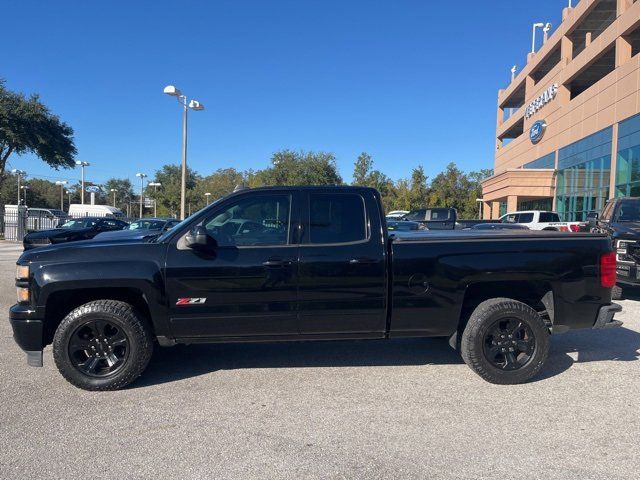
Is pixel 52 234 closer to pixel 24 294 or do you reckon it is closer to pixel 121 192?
pixel 24 294

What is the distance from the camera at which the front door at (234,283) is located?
14.5 ft

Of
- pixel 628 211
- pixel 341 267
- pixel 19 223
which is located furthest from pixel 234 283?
pixel 19 223

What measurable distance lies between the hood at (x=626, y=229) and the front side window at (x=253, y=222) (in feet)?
23.4

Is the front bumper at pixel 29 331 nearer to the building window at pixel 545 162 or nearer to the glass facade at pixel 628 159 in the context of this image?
the glass facade at pixel 628 159

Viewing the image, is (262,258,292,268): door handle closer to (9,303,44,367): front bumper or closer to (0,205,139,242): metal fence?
(9,303,44,367): front bumper

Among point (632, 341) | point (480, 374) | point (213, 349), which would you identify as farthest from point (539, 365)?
point (213, 349)

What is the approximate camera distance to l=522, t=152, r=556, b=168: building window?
37.8 metres

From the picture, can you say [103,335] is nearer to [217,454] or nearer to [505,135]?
[217,454]

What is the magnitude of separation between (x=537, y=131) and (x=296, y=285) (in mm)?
41216

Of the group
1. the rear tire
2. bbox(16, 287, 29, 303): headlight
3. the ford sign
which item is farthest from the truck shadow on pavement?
the ford sign

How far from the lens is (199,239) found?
13.9 ft

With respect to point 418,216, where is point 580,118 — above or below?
above

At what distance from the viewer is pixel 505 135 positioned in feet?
180

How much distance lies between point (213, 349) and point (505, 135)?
5542cm
